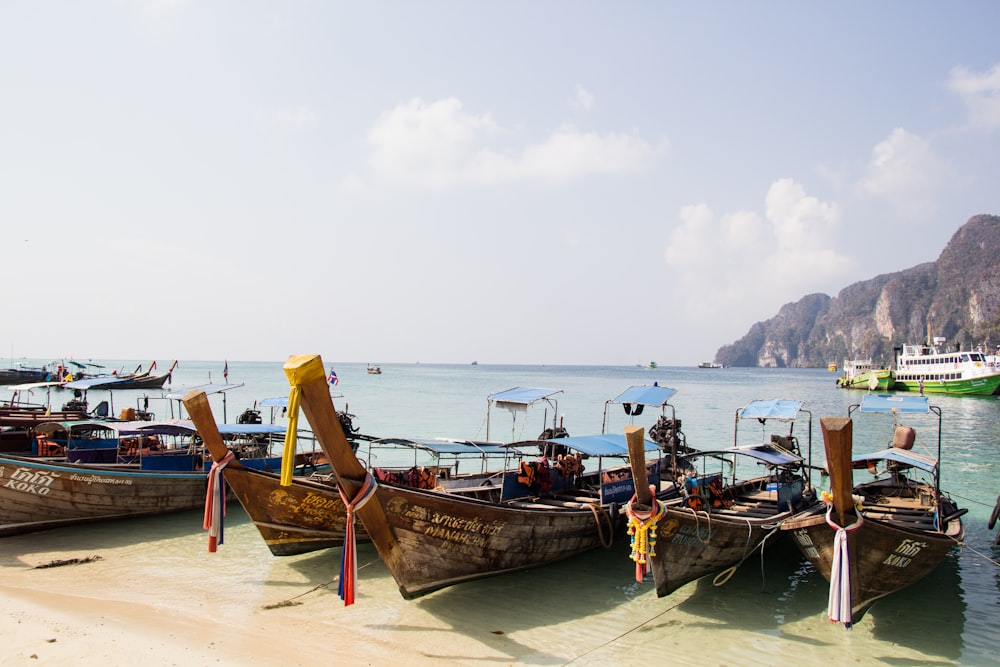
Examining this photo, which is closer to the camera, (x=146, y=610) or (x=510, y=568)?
(x=146, y=610)

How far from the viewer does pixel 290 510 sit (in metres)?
10.8

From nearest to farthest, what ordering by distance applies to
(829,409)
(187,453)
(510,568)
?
1. (510,568)
2. (187,453)
3. (829,409)

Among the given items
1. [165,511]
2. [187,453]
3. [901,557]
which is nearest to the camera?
[901,557]

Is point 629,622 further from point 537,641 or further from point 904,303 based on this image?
point 904,303

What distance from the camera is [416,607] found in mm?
Answer: 9297

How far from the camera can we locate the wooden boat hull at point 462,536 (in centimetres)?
861

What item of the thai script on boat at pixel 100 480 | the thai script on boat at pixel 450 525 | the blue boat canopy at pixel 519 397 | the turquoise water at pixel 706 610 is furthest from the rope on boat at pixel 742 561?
the thai script on boat at pixel 100 480

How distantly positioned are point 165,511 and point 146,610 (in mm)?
6265

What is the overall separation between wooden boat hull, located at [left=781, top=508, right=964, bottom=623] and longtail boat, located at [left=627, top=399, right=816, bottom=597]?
107cm

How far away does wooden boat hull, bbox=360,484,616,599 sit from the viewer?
8.61m

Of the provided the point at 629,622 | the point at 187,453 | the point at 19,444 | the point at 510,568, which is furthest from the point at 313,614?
the point at 19,444

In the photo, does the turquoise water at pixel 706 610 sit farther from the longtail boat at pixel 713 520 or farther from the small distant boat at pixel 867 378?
the small distant boat at pixel 867 378

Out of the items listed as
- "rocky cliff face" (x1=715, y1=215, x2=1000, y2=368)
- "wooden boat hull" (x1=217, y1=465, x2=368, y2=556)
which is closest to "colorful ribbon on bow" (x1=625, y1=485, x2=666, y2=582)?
"wooden boat hull" (x1=217, y1=465, x2=368, y2=556)

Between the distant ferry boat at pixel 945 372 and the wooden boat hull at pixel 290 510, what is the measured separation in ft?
212
